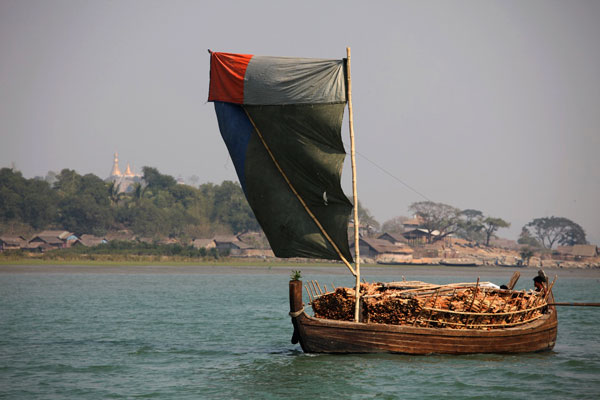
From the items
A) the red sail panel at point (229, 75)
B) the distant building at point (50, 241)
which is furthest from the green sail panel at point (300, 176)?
the distant building at point (50, 241)

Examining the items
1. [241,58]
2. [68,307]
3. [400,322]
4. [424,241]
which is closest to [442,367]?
[400,322]

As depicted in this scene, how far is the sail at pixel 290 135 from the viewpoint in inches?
766

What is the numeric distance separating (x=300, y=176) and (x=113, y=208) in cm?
12319

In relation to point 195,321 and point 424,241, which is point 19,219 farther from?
point 195,321

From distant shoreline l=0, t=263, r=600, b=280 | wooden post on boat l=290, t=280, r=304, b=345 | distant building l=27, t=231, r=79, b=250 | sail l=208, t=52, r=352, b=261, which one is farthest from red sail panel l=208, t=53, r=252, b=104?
distant building l=27, t=231, r=79, b=250

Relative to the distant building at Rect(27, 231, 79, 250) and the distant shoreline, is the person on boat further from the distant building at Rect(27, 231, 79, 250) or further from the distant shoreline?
the distant building at Rect(27, 231, 79, 250)

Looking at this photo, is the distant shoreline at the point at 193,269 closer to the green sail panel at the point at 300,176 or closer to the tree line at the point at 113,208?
the tree line at the point at 113,208

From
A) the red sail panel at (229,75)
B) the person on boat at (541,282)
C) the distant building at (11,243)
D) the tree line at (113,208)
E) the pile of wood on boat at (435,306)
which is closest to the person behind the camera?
the red sail panel at (229,75)

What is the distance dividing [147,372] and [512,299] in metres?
10.7

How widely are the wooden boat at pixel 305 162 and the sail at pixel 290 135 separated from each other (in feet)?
0.09

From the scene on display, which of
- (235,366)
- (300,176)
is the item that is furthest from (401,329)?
(300,176)

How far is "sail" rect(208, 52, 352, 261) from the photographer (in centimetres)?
1945

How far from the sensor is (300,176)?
1983cm

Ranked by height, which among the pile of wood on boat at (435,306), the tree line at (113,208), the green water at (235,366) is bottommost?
the green water at (235,366)
